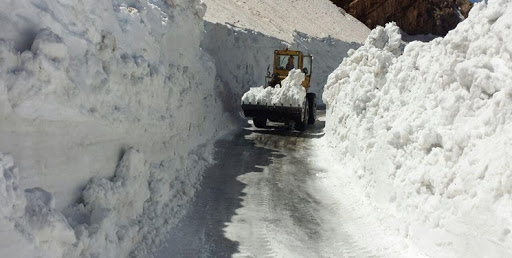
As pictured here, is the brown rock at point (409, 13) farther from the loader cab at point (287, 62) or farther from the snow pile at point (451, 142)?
the snow pile at point (451, 142)

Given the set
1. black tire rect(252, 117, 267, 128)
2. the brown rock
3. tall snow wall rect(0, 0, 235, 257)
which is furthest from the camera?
the brown rock

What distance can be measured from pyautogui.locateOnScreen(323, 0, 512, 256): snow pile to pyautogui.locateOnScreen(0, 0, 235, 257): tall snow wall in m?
3.41

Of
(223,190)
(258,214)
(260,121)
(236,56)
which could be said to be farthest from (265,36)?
(258,214)

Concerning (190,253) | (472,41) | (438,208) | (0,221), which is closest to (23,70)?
(0,221)

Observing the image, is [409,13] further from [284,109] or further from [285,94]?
[284,109]

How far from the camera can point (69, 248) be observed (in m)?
4.84

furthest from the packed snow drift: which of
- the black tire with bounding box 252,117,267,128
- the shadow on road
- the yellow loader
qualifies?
the shadow on road

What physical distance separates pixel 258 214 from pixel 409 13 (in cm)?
5626

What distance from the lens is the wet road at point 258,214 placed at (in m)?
7.02

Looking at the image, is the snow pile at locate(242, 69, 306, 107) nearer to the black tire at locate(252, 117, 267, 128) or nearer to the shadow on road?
the black tire at locate(252, 117, 267, 128)

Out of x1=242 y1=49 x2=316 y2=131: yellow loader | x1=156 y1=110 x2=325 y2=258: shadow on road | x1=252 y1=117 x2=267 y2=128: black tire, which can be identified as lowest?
x1=156 y1=110 x2=325 y2=258: shadow on road

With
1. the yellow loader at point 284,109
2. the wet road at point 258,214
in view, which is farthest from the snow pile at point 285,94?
the wet road at point 258,214

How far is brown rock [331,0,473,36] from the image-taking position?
57.8m

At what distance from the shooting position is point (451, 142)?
6.59 metres
